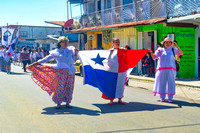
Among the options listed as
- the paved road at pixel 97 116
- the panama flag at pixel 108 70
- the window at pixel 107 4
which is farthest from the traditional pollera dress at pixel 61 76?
the window at pixel 107 4

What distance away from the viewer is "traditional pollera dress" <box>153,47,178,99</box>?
8266mm

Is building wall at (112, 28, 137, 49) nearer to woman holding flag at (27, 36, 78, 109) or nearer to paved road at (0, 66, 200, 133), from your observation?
paved road at (0, 66, 200, 133)

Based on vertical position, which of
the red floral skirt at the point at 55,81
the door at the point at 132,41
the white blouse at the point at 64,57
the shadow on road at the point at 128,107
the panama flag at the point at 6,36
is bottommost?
the shadow on road at the point at 128,107

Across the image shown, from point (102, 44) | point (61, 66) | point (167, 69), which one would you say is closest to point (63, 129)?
point (61, 66)

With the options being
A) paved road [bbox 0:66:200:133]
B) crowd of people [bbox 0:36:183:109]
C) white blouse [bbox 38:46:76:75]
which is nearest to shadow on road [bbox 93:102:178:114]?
paved road [bbox 0:66:200:133]

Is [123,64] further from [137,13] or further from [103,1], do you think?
[103,1]

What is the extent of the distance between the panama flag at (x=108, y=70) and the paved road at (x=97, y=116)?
48 centimetres

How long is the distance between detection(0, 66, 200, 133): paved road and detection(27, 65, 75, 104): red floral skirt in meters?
0.36

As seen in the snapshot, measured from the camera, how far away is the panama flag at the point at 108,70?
7926mm

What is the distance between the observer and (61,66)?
7324mm

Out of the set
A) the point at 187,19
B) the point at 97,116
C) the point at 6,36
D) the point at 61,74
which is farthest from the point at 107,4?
the point at 97,116

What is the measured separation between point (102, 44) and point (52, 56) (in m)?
16.8

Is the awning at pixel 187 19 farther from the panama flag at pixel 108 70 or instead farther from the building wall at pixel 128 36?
the panama flag at pixel 108 70

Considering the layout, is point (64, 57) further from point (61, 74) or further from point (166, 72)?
point (166, 72)
